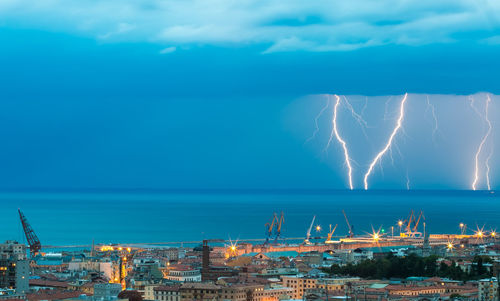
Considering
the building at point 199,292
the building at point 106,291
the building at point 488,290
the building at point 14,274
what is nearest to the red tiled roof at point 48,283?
the building at point 14,274

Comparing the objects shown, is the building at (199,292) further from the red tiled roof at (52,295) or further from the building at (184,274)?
the building at (184,274)

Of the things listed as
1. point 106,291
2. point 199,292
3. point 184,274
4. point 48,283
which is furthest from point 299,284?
point 48,283

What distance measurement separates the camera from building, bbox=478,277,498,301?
102 feet

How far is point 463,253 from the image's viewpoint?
53.7m

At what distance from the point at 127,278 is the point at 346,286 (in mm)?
9860

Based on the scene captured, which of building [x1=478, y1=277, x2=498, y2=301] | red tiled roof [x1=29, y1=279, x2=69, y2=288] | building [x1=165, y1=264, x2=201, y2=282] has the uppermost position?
building [x1=165, y1=264, x2=201, y2=282]

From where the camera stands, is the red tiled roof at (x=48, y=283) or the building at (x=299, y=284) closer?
the building at (x=299, y=284)

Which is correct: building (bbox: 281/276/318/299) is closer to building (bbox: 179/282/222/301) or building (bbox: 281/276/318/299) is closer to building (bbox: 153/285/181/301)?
building (bbox: 179/282/222/301)

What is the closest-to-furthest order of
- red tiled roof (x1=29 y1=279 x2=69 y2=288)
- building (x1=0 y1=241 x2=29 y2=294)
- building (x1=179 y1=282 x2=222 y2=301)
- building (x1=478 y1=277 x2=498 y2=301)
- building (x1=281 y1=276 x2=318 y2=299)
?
building (x1=478 y1=277 x2=498 y2=301) → building (x1=179 y1=282 x2=222 y2=301) → building (x1=0 y1=241 x2=29 y2=294) → building (x1=281 y1=276 x2=318 y2=299) → red tiled roof (x1=29 y1=279 x2=69 y2=288)

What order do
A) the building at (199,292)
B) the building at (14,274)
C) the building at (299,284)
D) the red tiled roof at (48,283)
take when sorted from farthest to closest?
the red tiled roof at (48,283) → the building at (299,284) → the building at (14,274) → the building at (199,292)

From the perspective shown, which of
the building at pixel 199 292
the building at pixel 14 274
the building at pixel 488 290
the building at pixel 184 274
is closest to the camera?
the building at pixel 488 290

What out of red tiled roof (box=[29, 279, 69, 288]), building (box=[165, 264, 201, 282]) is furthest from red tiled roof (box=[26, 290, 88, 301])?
building (box=[165, 264, 201, 282])

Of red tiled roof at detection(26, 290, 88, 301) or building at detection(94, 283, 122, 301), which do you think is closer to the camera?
red tiled roof at detection(26, 290, 88, 301)

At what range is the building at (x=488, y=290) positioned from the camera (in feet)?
102
